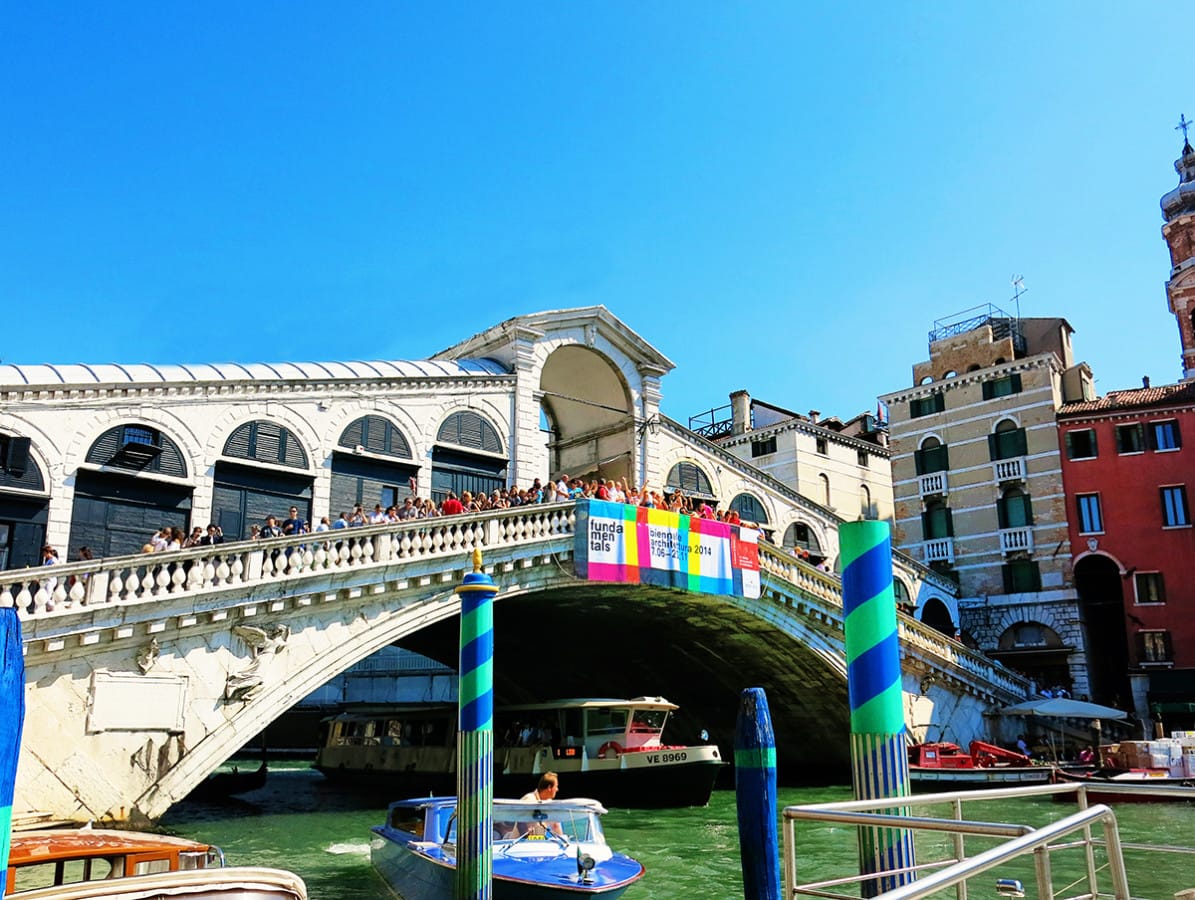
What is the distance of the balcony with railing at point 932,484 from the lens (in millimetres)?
33312

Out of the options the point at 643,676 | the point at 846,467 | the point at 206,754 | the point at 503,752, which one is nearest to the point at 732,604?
the point at 503,752

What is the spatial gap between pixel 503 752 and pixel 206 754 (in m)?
8.70

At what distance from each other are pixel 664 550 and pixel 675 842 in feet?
19.5

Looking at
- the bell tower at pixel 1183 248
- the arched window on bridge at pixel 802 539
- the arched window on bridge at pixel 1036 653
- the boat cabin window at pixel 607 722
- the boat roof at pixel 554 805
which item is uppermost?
the bell tower at pixel 1183 248

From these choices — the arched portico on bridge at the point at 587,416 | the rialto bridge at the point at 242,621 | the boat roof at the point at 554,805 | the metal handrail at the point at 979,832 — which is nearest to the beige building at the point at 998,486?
the rialto bridge at the point at 242,621

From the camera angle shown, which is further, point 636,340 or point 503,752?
point 636,340

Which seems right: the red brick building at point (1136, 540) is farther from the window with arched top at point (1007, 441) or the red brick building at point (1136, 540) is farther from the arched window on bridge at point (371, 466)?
the arched window on bridge at point (371, 466)

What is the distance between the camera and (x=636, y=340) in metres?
25.4

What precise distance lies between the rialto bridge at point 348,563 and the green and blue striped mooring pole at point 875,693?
10.9 meters

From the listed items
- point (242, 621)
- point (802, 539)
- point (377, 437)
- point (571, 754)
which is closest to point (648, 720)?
point (571, 754)

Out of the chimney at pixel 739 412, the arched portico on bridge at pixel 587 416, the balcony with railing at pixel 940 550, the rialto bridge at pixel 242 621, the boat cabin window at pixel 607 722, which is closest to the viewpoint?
the rialto bridge at pixel 242 621

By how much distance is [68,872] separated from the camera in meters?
8.67

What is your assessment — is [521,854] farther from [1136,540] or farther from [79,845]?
[1136,540]

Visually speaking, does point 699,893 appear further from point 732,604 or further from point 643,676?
point 643,676
